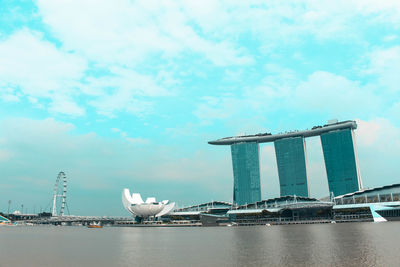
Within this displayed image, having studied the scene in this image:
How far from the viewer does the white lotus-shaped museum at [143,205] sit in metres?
163

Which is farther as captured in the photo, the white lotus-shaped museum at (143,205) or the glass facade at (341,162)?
the glass facade at (341,162)

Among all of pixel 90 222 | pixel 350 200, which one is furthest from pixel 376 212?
pixel 90 222

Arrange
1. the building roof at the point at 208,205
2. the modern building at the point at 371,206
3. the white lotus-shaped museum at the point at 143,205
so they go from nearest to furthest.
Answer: the modern building at the point at 371,206 → the white lotus-shaped museum at the point at 143,205 → the building roof at the point at 208,205

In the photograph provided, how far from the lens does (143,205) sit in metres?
163

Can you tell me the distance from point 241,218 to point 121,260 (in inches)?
4506

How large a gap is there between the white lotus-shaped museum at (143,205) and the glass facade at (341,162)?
8496cm

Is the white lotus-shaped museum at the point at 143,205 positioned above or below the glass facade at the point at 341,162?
below

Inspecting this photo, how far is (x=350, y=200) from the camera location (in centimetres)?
12388

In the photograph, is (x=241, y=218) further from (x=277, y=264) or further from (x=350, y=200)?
(x=277, y=264)

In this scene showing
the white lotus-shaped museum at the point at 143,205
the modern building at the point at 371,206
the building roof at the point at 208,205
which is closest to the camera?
the modern building at the point at 371,206

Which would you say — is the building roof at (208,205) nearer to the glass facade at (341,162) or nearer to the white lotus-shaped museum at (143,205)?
the white lotus-shaped museum at (143,205)

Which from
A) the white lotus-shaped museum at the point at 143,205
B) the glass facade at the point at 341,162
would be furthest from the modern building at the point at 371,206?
the white lotus-shaped museum at the point at 143,205

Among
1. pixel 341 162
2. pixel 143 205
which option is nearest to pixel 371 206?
pixel 341 162

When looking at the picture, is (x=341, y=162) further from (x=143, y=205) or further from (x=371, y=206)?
(x=143, y=205)
